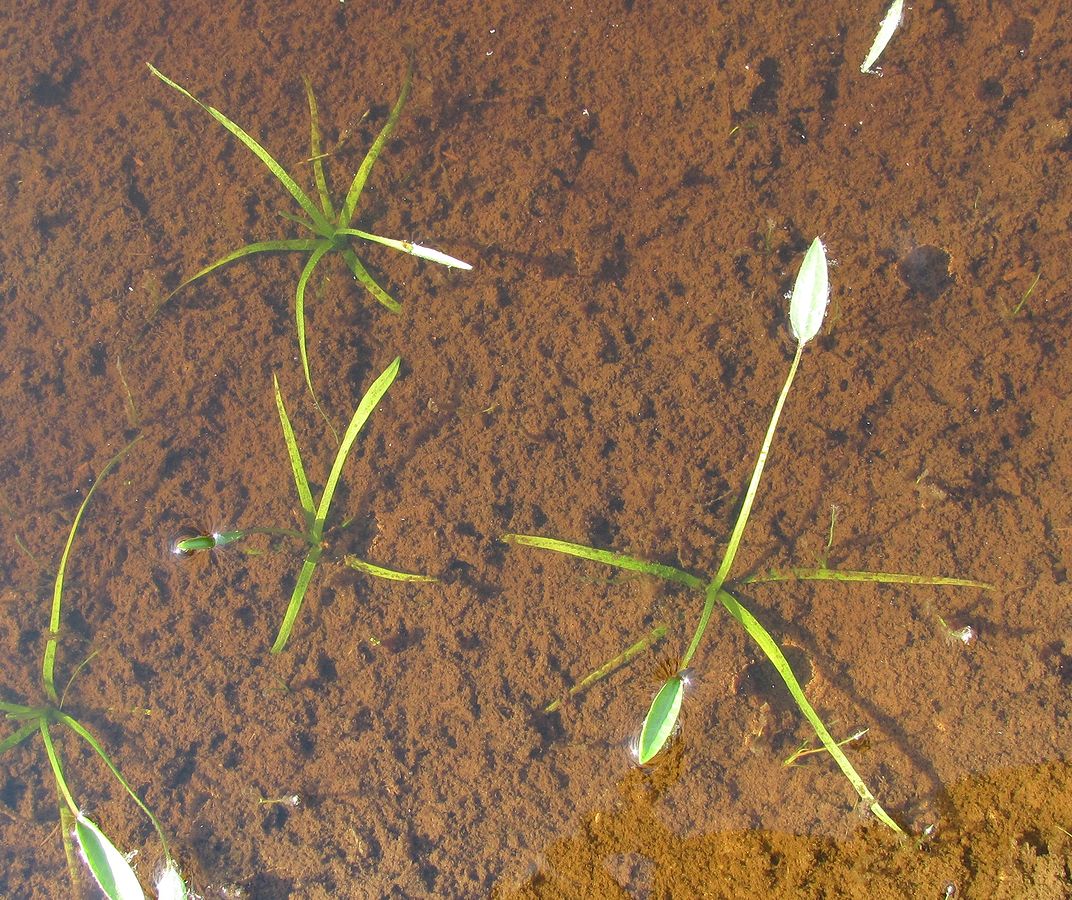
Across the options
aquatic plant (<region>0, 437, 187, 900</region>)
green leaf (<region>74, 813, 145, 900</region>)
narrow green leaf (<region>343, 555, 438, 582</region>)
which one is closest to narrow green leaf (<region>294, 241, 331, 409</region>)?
narrow green leaf (<region>343, 555, 438, 582</region>)

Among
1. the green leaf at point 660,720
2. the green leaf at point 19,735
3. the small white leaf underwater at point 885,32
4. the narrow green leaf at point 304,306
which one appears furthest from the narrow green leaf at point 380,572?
the small white leaf underwater at point 885,32

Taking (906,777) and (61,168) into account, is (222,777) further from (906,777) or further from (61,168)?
(61,168)

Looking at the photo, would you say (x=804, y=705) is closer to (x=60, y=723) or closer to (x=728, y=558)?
(x=728, y=558)

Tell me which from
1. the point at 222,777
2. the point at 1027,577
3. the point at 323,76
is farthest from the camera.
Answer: the point at 323,76

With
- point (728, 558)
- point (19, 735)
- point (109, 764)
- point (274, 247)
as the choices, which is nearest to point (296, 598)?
point (109, 764)

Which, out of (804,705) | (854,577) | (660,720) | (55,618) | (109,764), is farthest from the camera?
(55,618)

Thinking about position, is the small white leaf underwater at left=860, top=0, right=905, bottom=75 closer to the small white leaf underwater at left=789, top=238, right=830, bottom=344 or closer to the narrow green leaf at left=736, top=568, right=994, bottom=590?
the small white leaf underwater at left=789, top=238, right=830, bottom=344

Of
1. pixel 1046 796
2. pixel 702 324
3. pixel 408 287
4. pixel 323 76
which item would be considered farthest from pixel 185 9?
pixel 1046 796
